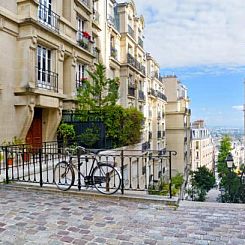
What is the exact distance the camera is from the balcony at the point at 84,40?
1653 centimetres

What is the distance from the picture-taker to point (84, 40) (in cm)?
1700

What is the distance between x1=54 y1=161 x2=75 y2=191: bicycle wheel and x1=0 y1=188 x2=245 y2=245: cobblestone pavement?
21.3 inches

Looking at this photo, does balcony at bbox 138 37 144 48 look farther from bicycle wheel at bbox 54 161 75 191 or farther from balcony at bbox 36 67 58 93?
bicycle wheel at bbox 54 161 75 191

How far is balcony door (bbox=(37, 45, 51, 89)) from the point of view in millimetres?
12445

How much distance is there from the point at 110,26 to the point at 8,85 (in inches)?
487

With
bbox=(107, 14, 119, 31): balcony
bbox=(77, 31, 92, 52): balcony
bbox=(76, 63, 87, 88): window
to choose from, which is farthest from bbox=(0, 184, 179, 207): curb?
bbox=(107, 14, 119, 31): balcony

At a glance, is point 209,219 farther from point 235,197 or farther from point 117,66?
point 117,66

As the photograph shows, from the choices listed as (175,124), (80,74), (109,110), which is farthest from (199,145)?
(109,110)

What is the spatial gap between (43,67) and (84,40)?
199 inches

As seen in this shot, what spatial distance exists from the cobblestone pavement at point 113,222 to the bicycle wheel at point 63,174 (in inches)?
21.3

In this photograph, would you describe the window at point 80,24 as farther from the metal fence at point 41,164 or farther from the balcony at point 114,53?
the metal fence at point 41,164

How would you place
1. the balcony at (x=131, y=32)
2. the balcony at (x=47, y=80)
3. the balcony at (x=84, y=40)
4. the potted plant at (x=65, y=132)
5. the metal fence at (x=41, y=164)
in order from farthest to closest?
1. the balcony at (x=131, y=32)
2. the balcony at (x=84, y=40)
3. the potted plant at (x=65, y=132)
4. the balcony at (x=47, y=80)
5. the metal fence at (x=41, y=164)

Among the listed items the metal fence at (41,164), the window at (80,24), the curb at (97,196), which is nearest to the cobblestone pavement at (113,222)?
the curb at (97,196)

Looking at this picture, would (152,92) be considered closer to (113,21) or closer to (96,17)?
(113,21)
